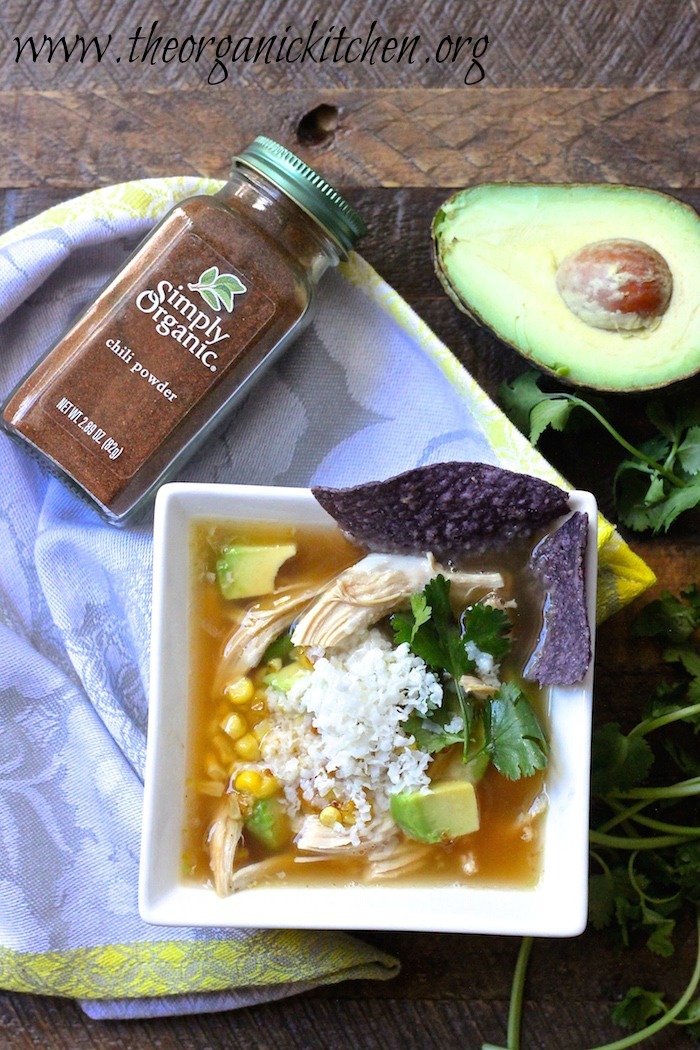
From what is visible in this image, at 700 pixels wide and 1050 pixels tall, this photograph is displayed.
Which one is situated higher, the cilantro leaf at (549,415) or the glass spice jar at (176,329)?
the cilantro leaf at (549,415)

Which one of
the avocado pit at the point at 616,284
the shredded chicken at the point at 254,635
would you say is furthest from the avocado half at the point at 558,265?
the shredded chicken at the point at 254,635

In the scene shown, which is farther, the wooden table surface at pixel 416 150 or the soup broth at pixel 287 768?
the wooden table surface at pixel 416 150

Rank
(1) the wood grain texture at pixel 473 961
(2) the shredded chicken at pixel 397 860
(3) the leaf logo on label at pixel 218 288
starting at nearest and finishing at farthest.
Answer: (2) the shredded chicken at pixel 397 860 → (3) the leaf logo on label at pixel 218 288 → (1) the wood grain texture at pixel 473 961

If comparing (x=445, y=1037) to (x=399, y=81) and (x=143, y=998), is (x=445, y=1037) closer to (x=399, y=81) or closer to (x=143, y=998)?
(x=143, y=998)

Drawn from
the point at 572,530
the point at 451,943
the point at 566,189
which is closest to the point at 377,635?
the point at 572,530

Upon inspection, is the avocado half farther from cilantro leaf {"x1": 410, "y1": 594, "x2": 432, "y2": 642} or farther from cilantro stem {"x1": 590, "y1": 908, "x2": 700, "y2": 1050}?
cilantro stem {"x1": 590, "y1": 908, "x2": 700, "y2": 1050}

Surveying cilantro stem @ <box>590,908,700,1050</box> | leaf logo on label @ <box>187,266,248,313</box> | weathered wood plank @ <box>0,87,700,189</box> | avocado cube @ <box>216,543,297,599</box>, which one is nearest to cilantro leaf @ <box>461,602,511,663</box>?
avocado cube @ <box>216,543,297,599</box>

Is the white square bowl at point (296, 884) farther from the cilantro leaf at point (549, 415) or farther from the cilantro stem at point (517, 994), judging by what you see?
the cilantro stem at point (517, 994)
